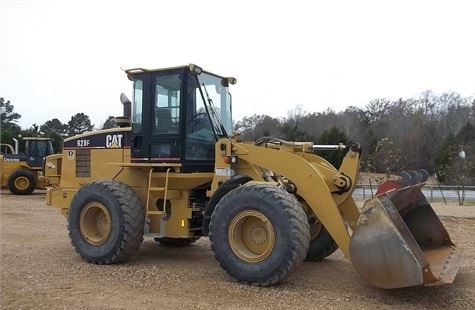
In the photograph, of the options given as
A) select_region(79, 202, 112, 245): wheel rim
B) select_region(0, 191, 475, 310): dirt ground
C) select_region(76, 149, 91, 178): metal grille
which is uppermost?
select_region(76, 149, 91, 178): metal grille

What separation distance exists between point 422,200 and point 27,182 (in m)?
18.3

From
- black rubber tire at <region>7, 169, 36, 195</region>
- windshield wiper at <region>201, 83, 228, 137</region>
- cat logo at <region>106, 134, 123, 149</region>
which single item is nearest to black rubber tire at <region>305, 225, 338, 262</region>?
windshield wiper at <region>201, 83, 228, 137</region>

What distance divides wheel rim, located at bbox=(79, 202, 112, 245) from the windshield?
2.05 metres

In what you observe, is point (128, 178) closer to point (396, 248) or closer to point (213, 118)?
point (213, 118)

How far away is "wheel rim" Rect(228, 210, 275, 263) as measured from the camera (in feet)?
20.8

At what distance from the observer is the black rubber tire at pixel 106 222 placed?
7.41 meters

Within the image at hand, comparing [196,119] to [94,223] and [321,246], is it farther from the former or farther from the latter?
[321,246]

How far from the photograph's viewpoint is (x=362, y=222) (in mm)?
5758

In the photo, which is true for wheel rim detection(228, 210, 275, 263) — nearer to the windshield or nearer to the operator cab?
the operator cab

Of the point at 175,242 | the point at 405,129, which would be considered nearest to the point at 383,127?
the point at 405,129

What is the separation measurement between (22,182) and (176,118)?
16316 mm

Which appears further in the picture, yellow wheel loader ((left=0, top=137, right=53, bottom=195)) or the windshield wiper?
yellow wheel loader ((left=0, top=137, right=53, bottom=195))

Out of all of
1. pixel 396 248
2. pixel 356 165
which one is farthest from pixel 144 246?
pixel 396 248

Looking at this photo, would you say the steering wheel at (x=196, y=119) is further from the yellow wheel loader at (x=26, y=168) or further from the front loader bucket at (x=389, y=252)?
the yellow wheel loader at (x=26, y=168)
